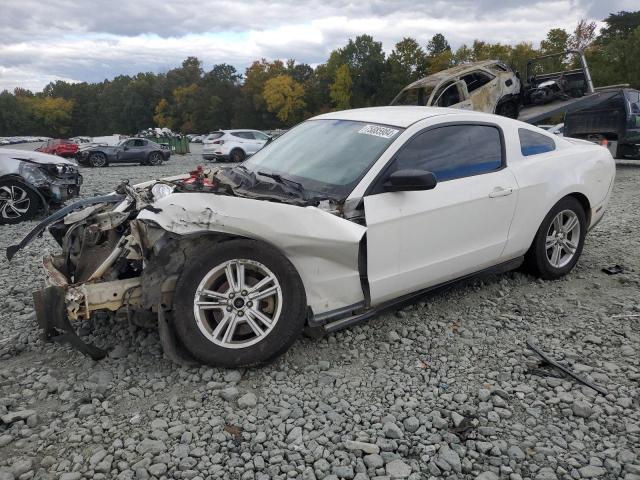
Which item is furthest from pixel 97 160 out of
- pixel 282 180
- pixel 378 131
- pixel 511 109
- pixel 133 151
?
pixel 378 131

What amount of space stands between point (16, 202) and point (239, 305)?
21.8 ft

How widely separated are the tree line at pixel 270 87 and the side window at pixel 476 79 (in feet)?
93.3

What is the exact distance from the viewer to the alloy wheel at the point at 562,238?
4426 mm

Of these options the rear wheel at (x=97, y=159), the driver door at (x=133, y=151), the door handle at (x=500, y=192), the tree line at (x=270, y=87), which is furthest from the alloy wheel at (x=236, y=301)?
the tree line at (x=270, y=87)

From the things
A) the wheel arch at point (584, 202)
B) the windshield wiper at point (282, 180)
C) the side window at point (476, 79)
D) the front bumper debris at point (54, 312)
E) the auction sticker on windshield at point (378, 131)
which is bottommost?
the front bumper debris at point (54, 312)

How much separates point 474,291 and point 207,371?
2.44 metres

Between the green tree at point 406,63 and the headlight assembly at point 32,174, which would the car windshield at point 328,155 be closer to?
the headlight assembly at point 32,174

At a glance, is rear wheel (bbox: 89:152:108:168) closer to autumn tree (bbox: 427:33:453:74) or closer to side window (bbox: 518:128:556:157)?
side window (bbox: 518:128:556:157)

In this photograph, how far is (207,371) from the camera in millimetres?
3041

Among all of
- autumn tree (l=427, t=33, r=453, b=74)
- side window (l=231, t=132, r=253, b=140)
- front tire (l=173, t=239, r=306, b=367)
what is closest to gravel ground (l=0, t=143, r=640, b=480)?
front tire (l=173, t=239, r=306, b=367)

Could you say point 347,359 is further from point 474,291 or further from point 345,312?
point 474,291

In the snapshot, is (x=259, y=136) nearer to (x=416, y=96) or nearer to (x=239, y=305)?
(x=416, y=96)

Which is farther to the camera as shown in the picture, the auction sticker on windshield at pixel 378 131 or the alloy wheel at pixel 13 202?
the alloy wheel at pixel 13 202

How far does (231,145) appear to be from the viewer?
72.3 ft
